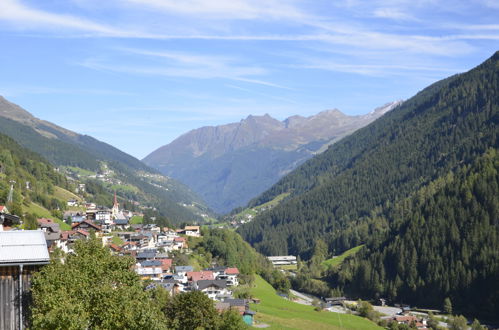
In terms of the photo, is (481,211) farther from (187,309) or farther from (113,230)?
(187,309)

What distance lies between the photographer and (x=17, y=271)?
2539cm

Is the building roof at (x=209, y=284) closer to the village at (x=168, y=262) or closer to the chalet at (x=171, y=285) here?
the village at (x=168, y=262)

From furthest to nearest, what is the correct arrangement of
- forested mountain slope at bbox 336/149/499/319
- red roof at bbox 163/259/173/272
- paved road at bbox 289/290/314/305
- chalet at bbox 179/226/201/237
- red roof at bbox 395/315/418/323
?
chalet at bbox 179/226/201/237, forested mountain slope at bbox 336/149/499/319, paved road at bbox 289/290/314/305, red roof at bbox 163/259/173/272, red roof at bbox 395/315/418/323

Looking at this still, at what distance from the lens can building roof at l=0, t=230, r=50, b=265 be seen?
24938 mm

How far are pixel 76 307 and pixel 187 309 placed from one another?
44.4 meters

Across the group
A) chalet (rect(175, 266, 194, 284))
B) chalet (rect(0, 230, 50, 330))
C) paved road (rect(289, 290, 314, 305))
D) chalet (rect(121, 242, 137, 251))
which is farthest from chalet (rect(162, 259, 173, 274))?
chalet (rect(0, 230, 50, 330))

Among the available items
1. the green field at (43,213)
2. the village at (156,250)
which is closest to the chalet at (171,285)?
the village at (156,250)

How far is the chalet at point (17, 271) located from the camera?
25.0 meters

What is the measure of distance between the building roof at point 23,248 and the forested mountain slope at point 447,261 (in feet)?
459

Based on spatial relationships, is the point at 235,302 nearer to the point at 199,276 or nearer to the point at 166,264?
the point at 199,276

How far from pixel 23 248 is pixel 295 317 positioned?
9439 centimetres

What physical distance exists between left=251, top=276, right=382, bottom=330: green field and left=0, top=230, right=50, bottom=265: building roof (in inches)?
3017

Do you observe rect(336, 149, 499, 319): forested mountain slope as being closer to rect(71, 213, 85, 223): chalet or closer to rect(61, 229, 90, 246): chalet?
rect(71, 213, 85, 223): chalet

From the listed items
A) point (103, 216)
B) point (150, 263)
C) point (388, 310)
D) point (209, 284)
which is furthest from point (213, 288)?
point (103, 216)
